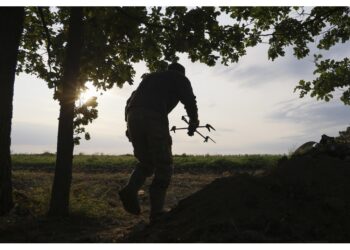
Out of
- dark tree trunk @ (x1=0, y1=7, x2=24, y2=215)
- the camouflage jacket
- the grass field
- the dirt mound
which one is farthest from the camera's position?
dark tree trunk @ (x1=0, y1=7, x2=24, y2=215)

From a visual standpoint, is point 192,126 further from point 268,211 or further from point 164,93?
point 268,211

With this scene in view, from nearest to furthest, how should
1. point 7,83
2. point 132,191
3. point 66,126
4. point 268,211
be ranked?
point 268,211 < point 132,191 < point 66,126 < point 7,83

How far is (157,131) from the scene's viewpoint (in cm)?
646

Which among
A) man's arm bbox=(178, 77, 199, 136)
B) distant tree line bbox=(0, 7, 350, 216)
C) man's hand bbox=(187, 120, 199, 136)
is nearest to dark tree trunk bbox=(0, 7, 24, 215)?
distant tree line bbox=(0, 7, 350, 216)

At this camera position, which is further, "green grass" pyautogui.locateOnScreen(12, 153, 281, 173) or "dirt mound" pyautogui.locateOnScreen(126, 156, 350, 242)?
"green grass" pyautogui.locateOnScreen(12, 153, 281, 173)

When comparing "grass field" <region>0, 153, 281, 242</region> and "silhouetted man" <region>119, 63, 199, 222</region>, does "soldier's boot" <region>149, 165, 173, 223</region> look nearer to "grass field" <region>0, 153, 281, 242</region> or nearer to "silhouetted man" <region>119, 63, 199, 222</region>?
"silhouetted man" <region>119, 63, 199, 222</region>

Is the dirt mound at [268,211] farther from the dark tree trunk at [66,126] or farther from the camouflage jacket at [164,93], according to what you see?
the dark tree trunk at [66,126]

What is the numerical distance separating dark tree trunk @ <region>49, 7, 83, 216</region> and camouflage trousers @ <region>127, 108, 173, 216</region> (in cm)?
128

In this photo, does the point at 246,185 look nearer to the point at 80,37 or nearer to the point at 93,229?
the point at 93,229

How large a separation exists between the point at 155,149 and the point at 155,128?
0.33m

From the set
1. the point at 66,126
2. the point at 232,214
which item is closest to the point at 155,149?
the point at 66,126

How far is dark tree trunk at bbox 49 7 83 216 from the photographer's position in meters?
7.09

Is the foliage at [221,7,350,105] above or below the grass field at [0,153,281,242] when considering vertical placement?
above

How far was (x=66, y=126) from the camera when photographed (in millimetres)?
7191
